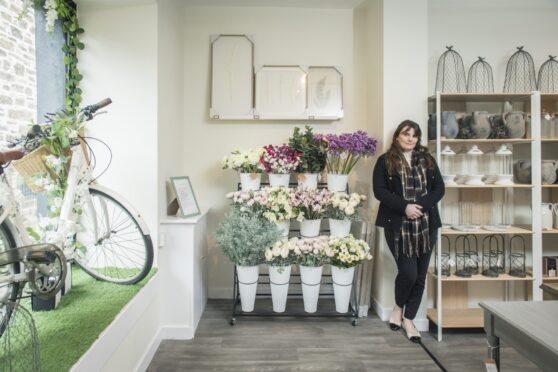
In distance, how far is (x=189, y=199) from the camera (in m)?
Result: 2.81

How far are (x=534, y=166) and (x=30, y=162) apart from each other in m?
3.32

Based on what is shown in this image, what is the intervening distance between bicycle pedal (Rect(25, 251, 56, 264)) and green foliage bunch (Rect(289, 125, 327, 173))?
1880mm

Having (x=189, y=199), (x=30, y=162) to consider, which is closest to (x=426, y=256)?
(x=189, y=199)

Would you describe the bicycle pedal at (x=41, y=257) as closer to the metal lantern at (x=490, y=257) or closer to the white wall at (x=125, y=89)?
the white wall at (x=125, y=89)

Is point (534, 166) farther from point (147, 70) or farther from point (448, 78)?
point (147, 70)

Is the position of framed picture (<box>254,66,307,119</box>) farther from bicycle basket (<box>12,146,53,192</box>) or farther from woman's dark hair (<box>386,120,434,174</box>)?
bicycle basket (<box>12,146,53,192</box>)

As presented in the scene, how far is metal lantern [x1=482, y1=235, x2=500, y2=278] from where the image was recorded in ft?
9.03

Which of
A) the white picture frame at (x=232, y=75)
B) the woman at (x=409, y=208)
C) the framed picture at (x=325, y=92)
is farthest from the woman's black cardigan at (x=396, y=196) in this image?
the white picture frame at (x=232, y=75)

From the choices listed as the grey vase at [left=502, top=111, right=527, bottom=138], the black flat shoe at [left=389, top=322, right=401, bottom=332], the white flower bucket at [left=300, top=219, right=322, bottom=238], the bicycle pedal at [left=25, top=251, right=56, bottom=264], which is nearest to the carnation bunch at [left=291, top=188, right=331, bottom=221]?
the white flower bucket at [left=300, top=219, right=322, bottom=238]

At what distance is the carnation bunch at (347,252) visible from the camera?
263cm

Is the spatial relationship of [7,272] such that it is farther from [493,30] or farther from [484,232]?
[493,30]

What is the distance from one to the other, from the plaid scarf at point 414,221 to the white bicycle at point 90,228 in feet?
5.76

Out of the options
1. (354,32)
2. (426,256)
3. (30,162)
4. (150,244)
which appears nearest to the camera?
(30,162)

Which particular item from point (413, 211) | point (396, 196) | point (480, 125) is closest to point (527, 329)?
point (413, 211)
